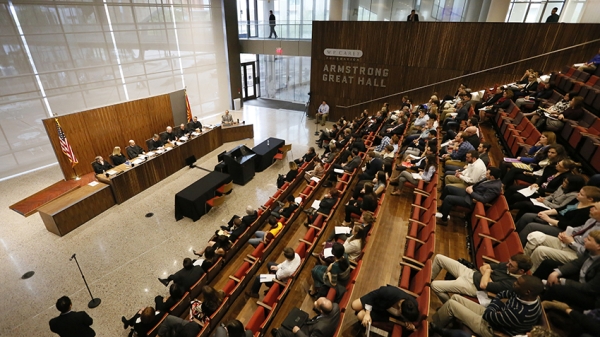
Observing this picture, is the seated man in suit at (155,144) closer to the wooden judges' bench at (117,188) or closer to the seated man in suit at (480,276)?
the wooden judges' bench at (117,188)

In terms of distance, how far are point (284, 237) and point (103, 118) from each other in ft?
19.9

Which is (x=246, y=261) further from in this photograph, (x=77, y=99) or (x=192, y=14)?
(x=192, y=14)

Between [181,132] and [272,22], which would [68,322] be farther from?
[272,22]

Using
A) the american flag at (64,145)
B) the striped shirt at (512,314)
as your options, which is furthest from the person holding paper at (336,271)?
the american flag at (64,145)

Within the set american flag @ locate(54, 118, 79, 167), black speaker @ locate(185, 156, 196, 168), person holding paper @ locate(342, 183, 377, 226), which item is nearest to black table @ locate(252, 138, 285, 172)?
black speaker @ locate(185, 156, 196, 168)

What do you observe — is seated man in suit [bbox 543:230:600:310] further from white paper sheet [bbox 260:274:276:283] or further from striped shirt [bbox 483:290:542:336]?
white paper sheet [bbox 260:274:276:283]

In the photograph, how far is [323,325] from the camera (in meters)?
2.51

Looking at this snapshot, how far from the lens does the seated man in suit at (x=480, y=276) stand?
7.44ft

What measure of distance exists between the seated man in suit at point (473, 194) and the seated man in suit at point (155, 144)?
6.98 m

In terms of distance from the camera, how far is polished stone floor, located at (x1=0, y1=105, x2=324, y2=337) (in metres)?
4.02

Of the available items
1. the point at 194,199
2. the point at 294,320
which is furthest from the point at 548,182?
the point at 194,199

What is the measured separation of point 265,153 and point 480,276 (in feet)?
20.1

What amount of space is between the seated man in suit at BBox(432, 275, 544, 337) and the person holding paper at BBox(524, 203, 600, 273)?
2.25 feet

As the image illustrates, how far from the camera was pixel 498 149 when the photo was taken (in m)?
5.36
